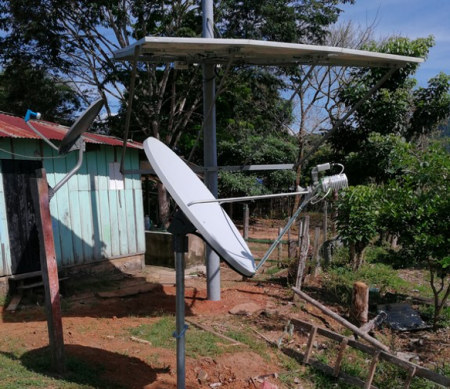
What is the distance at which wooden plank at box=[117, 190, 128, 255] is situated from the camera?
9.02 m

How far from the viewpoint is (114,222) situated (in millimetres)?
8875

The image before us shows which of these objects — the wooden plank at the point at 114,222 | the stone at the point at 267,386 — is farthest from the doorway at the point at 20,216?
the stone at the point at 267,386

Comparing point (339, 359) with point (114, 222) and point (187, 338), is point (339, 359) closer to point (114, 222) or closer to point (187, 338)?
point (187, 338)

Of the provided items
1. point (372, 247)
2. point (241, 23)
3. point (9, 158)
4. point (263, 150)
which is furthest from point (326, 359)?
point (263, 150)

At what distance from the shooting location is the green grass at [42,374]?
3838 mm

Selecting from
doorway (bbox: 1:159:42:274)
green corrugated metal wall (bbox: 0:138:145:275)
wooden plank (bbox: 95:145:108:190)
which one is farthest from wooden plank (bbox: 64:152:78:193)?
doorway (bbox: 1:159:42:274)

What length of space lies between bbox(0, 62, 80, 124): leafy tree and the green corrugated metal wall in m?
8.20

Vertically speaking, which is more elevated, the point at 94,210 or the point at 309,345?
the point at 94,210

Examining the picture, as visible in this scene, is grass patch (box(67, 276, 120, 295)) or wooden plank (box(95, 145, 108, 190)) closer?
grass patch (box(67, 276, 120, 295))

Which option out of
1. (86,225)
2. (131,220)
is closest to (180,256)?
(86,225)

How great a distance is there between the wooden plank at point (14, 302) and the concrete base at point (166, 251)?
148 inches

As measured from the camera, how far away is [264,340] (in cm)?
559

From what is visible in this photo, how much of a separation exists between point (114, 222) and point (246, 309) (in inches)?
147

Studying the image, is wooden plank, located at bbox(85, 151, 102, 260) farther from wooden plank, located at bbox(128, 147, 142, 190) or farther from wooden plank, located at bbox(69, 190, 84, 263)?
wooden plank, located at bbox(128, 147, 142, 190)
